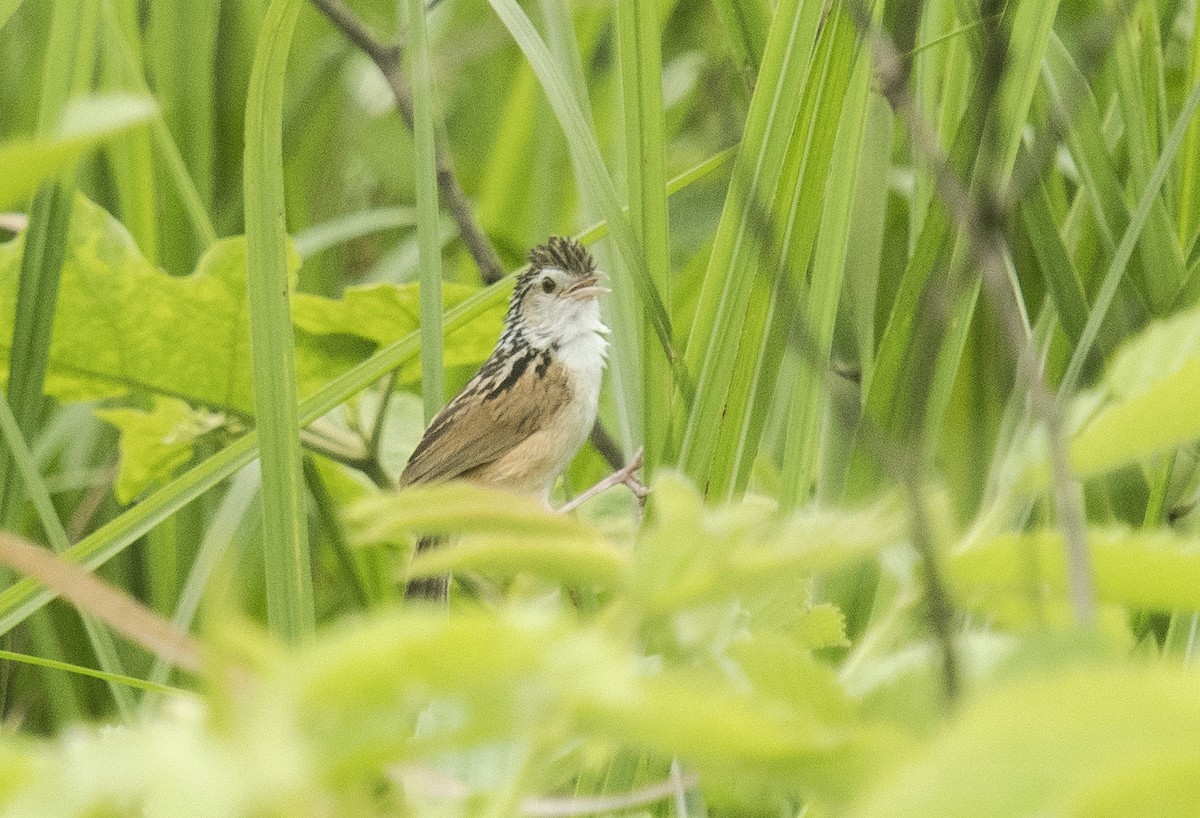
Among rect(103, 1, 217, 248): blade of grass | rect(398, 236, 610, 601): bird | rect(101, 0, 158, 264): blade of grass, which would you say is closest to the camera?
rect(103, 1, 217, 248): blade of grass

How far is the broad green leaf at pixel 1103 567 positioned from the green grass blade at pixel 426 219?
0.73 metres

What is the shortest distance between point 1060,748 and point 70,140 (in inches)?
8.3

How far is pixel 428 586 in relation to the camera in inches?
76.4

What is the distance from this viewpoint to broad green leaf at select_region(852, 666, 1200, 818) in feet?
0.75

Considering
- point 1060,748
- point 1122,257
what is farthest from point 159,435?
point 1060,748

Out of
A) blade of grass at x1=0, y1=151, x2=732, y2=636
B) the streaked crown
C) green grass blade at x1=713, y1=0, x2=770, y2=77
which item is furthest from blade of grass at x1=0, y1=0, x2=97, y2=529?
the streaked crown

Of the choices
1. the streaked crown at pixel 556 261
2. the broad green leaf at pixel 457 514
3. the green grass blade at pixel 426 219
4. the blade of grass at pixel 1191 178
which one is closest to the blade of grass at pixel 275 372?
the green grass blade at pixel 426 219

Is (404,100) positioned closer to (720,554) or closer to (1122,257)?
(1122,257)

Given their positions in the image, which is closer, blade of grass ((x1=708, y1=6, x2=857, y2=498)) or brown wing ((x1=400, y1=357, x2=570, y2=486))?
blade of grass ((x1=708, y1=6, x2=857, y2=498))

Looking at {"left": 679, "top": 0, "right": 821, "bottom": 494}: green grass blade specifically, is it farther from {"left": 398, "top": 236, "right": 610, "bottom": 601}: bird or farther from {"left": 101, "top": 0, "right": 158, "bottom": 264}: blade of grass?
{"left": 101, "top": 0, "right": 158, "bottom": 264}: blade of grass

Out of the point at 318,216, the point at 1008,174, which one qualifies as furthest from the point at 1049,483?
the point at 318,216

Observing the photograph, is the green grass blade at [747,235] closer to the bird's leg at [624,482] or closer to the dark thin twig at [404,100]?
the bird's leg at [624,482]

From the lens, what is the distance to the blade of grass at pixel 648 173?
95 cm

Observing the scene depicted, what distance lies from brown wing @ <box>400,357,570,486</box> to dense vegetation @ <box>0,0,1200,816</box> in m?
0.13
